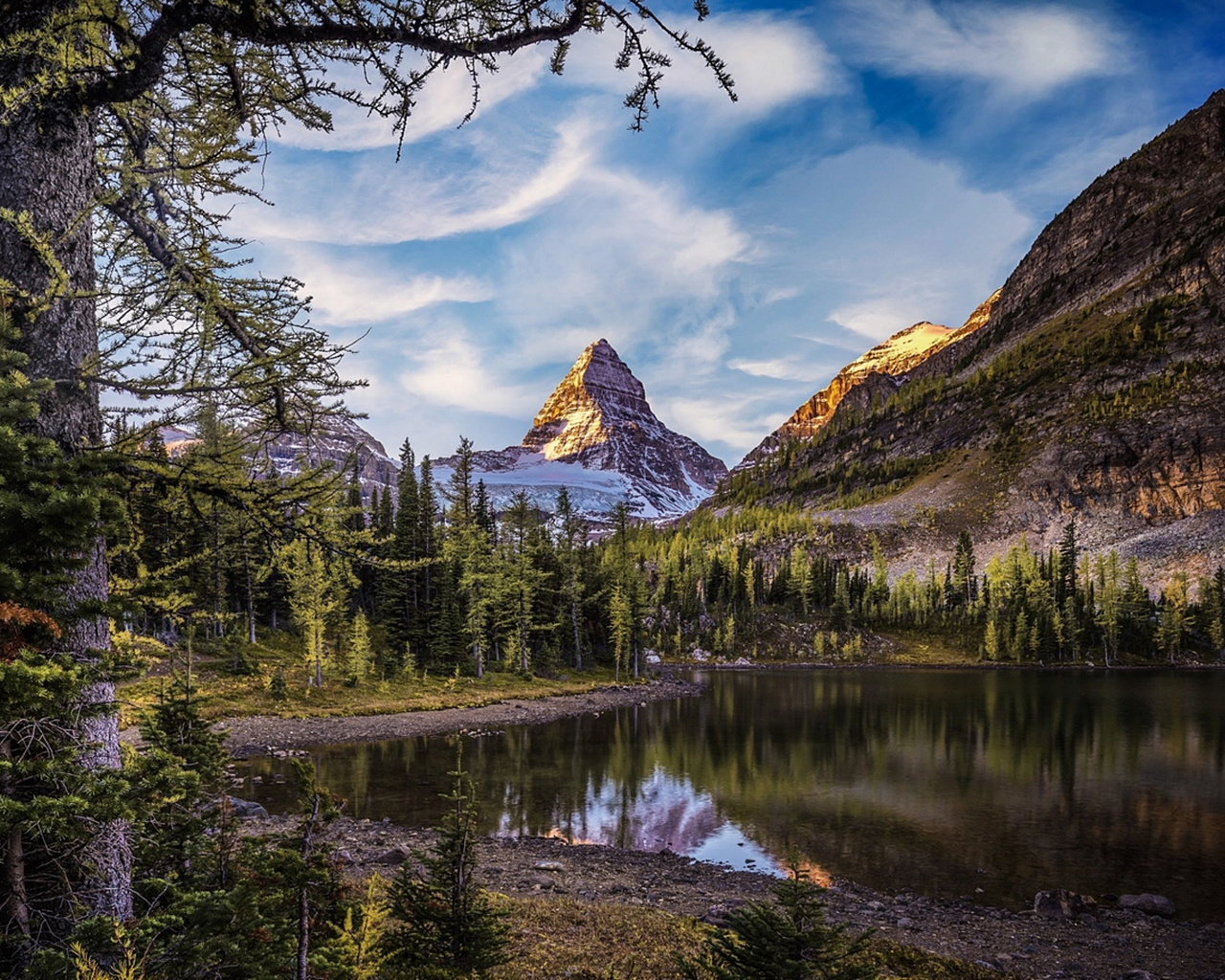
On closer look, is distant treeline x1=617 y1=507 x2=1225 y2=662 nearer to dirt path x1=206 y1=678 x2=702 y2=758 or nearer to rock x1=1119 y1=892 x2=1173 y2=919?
dirt path x1=206 y1=678 x2=702 y2=758

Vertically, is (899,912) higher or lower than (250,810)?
lower

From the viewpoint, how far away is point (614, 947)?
464 inches

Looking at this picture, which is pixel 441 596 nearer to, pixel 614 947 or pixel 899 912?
pixel 899 912

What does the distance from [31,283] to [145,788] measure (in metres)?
3.78

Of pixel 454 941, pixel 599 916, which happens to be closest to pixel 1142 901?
pixel 599 916

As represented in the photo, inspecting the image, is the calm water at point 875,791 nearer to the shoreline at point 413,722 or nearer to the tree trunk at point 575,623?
the shoreline at point 413,722

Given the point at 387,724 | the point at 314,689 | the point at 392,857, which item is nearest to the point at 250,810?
the point at 392,857

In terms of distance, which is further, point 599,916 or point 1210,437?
point 1210,437

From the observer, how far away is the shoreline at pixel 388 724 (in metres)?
33.5

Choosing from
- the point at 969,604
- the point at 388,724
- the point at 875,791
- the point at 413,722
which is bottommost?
the point at 969,604

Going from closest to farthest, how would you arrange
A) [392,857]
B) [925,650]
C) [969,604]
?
[392,857] < [925,650] < [969,604]

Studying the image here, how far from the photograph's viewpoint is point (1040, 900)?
17.8m

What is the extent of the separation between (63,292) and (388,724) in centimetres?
3949

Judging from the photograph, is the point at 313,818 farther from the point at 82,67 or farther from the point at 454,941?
the point at 82,67
